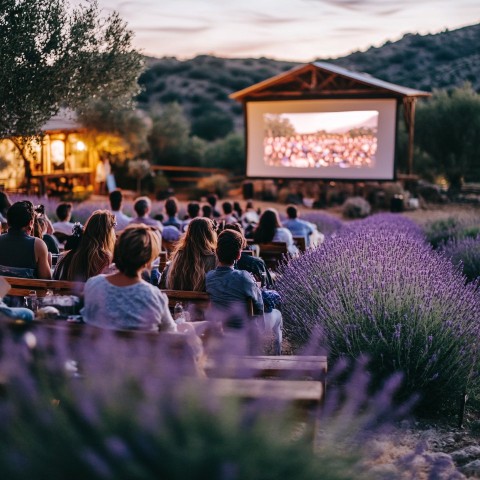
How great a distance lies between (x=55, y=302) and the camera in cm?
399

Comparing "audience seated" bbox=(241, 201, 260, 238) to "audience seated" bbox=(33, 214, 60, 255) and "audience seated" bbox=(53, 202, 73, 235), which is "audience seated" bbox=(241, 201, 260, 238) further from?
"audience seated" bbox=(33, 214, 60, 255)

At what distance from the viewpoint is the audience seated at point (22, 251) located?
543 cm

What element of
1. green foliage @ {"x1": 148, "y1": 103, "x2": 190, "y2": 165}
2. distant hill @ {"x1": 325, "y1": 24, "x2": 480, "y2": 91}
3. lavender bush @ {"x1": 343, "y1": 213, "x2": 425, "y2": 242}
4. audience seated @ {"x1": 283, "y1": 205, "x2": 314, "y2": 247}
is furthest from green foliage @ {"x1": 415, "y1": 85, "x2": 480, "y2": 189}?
distant hill @ {"x1": 325, "y1": 24, "x2": 480, "y2": 91}

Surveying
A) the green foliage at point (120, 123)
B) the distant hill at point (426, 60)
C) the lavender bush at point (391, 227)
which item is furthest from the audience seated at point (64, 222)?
the distant hill at point (426, 60)

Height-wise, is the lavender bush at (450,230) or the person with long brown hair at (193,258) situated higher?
the person with long brown hair at (193,258)

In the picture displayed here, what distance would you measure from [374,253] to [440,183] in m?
23.8

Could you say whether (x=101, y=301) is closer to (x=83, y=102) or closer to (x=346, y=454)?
(x=346, y=454)

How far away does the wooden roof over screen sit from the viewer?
2466 cm

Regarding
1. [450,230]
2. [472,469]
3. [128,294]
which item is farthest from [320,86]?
[128,294]

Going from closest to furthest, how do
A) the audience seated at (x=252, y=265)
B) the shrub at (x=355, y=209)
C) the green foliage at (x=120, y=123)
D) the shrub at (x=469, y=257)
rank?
the audience seated at (x=252, y=265)
the shrub at (x=469, y=257)
the shrub at (x=355, y=209)
the green foliage at (x=120, y=123)

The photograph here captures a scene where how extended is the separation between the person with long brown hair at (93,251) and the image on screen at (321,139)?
66.2 ft

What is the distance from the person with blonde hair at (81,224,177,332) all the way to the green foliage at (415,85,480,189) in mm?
A: 24445

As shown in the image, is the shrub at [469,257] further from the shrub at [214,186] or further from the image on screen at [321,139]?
the shrub at [214,186]

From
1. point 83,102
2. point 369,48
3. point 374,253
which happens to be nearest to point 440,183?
point 83,102
